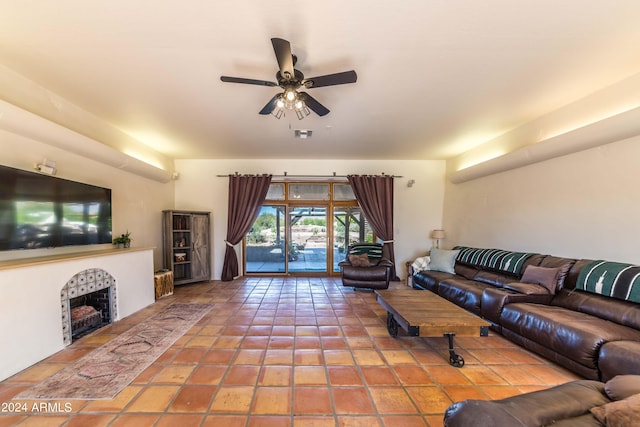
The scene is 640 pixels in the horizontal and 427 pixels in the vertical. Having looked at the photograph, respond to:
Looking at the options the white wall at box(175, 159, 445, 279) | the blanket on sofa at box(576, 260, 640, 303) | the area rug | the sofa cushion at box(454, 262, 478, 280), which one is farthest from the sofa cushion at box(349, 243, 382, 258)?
the area rug

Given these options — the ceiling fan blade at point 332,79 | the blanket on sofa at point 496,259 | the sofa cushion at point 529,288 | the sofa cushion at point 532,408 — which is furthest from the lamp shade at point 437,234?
the ceiling fan blade at point 332,79

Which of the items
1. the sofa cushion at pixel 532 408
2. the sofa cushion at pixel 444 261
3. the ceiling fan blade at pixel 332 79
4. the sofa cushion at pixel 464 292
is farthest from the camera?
the sofa cushion at pixel 444 261

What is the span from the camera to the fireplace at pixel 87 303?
2.48 metres

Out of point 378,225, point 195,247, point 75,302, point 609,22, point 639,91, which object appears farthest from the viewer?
point 378,225

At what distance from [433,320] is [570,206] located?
7.96 ft

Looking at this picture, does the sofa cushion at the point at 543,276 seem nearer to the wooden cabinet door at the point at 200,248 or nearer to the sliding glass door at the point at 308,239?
the sliding glass door at the point at 308,239

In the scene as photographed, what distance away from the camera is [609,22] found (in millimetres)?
1737

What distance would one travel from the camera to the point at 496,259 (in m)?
3.63

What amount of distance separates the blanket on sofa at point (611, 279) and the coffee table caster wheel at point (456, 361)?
1.56 metres

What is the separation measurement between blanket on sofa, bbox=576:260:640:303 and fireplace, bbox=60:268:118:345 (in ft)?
17.7

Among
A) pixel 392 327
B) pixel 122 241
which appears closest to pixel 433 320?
pixel 392 327

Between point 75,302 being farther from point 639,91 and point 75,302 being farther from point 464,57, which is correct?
point 639,91

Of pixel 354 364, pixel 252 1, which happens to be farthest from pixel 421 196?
pixel 252 1

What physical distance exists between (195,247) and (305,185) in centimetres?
278
